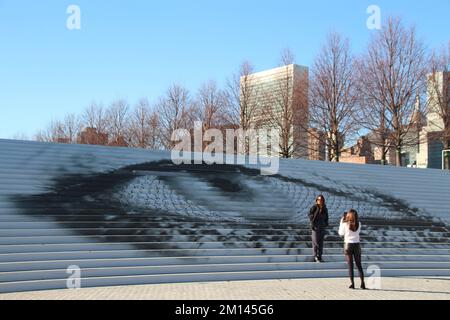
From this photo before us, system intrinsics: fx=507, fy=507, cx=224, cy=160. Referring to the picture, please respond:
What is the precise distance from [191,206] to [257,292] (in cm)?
562

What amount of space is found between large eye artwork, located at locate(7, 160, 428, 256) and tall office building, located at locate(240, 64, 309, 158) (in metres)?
12.7

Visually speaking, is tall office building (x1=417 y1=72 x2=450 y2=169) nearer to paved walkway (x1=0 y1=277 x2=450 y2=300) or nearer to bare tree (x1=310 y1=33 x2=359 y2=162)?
bare tree (x1=310 y1=33 x2=359 y2=162)

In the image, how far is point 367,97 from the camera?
2880 cm

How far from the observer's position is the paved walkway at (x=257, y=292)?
335 inches

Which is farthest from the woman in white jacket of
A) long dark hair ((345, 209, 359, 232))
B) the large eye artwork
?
the large eye artwork

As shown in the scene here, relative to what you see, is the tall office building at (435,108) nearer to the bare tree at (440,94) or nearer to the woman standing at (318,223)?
the bare tree at (440,94)

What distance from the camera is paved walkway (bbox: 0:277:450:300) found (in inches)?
335

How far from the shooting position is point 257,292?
29.7 ft

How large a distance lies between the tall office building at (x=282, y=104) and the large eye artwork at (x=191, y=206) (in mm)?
12669

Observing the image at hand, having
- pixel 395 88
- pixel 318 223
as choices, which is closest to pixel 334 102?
pixel 395 88
